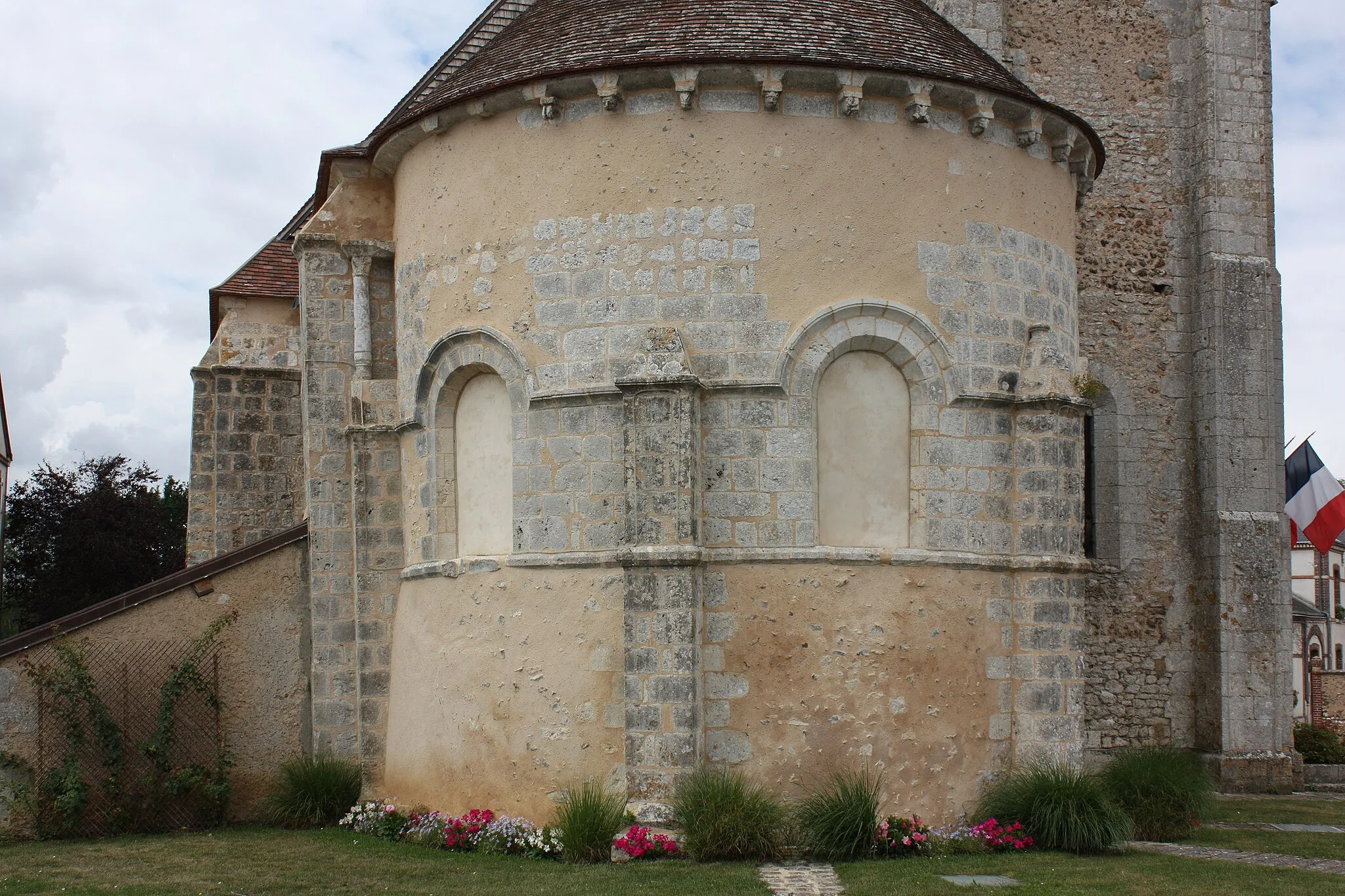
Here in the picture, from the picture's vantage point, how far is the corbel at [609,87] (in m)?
11.7

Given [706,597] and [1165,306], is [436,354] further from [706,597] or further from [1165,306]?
[1165,306]

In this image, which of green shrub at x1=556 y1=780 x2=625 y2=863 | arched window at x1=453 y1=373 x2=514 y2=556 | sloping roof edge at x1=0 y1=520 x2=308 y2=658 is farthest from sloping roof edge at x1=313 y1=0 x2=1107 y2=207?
green shrub at x1=556 y1=780 x2=625 y2=863

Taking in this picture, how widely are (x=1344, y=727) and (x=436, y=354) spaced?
2512 cm

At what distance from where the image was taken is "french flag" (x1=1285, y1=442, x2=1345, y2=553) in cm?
1830

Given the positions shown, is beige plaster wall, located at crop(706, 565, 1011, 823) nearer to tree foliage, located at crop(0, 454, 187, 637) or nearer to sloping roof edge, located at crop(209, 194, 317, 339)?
sloping roof edge, located at crop(209, 194, 317, 339)

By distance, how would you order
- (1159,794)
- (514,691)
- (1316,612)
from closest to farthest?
(514,691)
(1159,794)
(1316,612)

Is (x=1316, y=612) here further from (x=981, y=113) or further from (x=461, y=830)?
(x=461, y=830)

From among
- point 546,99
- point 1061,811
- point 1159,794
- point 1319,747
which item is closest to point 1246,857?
point 1159,794

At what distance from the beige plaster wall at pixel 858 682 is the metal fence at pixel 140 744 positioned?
17.7 feet

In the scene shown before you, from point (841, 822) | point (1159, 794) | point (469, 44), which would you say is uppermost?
point (469, 44)

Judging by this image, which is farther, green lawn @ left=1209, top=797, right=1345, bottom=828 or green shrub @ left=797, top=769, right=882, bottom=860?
green lawn @ left=1209, top=797, right=1345, bottom=828

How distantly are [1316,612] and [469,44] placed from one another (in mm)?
36899

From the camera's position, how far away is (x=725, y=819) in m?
10.5

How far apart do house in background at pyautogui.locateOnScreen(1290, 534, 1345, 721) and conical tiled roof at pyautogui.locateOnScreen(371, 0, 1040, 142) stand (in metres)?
32.1
